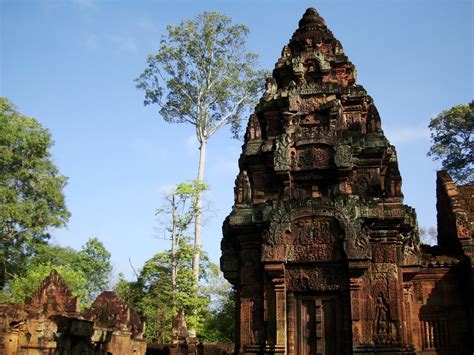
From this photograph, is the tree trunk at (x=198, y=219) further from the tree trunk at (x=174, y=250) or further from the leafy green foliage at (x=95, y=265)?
the leafy green foliage at (x=95, y=265)

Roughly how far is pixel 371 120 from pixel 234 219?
3868mm

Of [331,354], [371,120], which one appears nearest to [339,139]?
[371,120]

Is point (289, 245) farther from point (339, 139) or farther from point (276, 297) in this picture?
point (339, 139)

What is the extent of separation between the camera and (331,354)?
10.5 m

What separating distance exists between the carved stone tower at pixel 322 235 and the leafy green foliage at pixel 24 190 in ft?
60.6

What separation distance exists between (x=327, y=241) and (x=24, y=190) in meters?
22.1

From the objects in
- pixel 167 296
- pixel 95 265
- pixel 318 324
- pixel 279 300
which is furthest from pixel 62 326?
pixel 95 265

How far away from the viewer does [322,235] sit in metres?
11.0

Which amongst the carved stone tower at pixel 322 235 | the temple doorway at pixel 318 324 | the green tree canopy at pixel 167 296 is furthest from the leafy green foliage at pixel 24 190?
the temple doorway at pixel 318 324

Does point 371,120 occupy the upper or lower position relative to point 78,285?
upper

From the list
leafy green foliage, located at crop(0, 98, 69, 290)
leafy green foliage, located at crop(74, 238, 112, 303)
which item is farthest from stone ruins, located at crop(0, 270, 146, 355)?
leafy green foliage, located at crop(74, 238, 112, 303)

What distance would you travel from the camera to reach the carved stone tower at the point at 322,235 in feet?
34.6

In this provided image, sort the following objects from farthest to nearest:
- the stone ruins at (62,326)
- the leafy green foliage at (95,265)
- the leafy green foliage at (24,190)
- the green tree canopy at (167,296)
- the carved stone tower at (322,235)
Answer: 1. the leafy green foliage at (95,265)
2. the leafy green foliage at (24,190)
3. the green tree canopy at (167,296)
4. the carved stone tower at (322,235)
5. the stone ruins at (62,326)

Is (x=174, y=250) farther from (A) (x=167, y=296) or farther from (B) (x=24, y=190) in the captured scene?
(B) (x=24, y=190)
